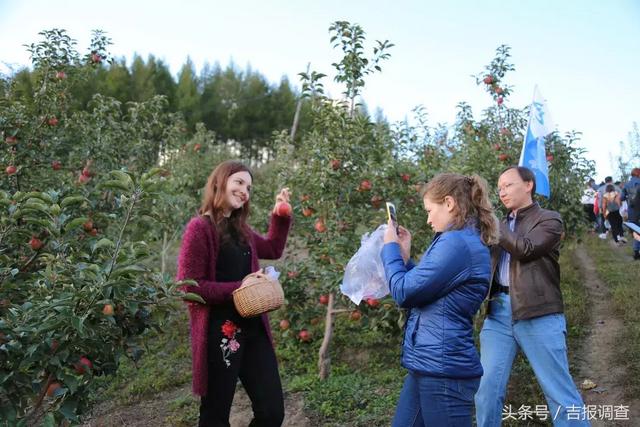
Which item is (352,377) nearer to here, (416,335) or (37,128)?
(416,335)

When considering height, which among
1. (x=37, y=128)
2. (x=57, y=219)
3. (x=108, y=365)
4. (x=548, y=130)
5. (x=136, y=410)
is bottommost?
(x=136, y=410)

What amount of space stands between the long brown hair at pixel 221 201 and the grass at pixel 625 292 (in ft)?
9.86

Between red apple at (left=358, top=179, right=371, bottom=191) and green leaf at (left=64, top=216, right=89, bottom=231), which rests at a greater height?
red apple at (left=358, top=179, right=371, bottom=191)

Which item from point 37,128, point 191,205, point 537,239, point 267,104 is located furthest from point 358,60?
point 267,104

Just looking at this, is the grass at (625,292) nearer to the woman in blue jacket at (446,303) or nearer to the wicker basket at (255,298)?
the woman in blue jacket at (446,303)

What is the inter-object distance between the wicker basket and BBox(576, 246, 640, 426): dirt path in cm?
244

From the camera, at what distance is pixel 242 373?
9.41 ft

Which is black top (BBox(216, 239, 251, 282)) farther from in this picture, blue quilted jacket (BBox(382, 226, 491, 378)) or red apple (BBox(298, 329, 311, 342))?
red apple (BBox(298, 329, 311, 342))

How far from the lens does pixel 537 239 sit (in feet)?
10.0

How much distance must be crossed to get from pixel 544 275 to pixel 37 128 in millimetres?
4218

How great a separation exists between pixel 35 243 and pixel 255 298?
3.73ft

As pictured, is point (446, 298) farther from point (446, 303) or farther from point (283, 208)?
point (283, 208)

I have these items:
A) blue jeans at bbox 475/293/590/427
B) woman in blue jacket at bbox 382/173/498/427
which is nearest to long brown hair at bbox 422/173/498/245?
woman in blue jacket at bbox 382/173/498/427

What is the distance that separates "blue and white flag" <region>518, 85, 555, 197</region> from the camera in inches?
161
